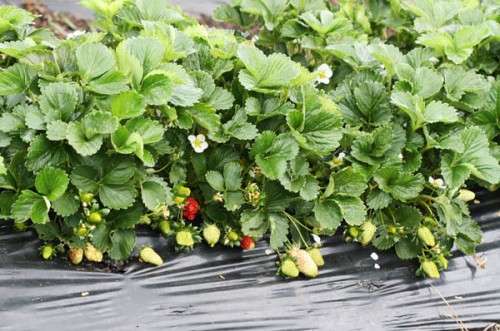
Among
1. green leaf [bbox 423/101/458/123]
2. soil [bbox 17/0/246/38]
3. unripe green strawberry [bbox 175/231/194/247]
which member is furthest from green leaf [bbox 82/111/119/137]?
soil [bbox 17/0/246/38]

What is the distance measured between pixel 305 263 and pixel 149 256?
0.49 meters

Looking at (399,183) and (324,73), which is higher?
(324,73)

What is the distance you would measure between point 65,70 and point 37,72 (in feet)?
0.26

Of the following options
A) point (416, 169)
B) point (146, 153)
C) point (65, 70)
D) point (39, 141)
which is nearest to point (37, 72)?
point (65, 70)

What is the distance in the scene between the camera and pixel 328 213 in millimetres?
2100

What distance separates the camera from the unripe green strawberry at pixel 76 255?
1.91 metres

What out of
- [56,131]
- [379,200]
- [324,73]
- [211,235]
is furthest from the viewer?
[324,73]

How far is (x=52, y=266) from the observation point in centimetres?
189

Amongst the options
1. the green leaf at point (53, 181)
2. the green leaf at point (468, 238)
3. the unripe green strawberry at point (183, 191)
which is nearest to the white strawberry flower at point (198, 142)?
the unripe green strawberry at point (183, 191)

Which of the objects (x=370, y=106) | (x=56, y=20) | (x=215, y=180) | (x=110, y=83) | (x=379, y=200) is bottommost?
(x=56, y=20)

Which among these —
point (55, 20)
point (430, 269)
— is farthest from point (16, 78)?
point (55, 20)

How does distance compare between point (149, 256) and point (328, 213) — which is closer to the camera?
point (149, 256)

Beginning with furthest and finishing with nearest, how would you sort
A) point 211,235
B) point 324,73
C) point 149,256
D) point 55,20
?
point 55,20 → point 324,73 → point 211,235 → point 149,256

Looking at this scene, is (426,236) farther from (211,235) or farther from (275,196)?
(211,235)
